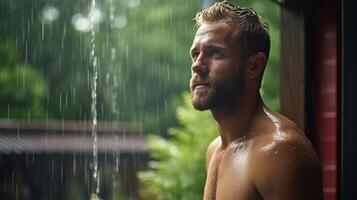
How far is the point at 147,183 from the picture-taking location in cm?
578

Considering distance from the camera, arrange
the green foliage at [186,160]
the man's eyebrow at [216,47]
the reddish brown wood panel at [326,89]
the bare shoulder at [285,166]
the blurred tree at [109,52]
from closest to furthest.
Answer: the bare shoulder at [285,166], the man's eyebrow at [216,47], the reddish brown wood panel at [326,89], the green foliage at [186,160], the blurred tree at [109,52]

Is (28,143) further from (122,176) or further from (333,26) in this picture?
(333,26)

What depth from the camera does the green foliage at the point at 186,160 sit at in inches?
203

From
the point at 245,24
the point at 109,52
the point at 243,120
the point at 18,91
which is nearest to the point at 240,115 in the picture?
the point at 243,120

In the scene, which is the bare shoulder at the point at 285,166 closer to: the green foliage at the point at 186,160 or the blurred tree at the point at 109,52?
the green foliage at the point at 186,160

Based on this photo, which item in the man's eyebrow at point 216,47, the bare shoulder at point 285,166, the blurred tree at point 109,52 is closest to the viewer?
the bare shoulder at point 285,166

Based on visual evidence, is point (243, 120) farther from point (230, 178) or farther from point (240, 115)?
point (230, 178)

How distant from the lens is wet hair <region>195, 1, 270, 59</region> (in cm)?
179

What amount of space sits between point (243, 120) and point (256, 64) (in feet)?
0.50

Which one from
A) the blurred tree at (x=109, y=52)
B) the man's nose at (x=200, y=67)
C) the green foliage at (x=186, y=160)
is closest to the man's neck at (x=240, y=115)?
the man's nose at (x=200, y=67)

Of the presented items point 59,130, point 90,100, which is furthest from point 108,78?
point 59,130

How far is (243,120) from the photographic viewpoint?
72.5 inches

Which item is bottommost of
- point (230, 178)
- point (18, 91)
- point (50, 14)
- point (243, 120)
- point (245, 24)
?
point (18, 91)

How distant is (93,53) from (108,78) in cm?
64
